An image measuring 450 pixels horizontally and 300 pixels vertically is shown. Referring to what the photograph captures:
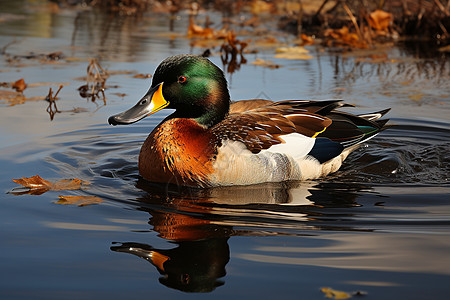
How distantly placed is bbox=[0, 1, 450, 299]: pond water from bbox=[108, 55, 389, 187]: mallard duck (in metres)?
0.13

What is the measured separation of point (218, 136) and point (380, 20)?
742 centimetres

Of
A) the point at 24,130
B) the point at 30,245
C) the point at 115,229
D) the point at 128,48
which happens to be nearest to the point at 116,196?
the point at 115,229

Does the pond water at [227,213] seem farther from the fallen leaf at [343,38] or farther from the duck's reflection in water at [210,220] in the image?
the fallen leaf at [343,38]

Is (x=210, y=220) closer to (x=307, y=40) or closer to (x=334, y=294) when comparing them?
(x=334, y=294)

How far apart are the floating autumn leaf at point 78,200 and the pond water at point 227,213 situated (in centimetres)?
7

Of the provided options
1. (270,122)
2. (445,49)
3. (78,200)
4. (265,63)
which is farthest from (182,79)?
(445,49)

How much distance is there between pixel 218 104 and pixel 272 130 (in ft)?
1.66

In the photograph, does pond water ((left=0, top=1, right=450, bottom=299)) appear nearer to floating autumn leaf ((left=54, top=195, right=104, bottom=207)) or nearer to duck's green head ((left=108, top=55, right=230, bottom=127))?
floating autumn leaf ((left=54, top=195, right=104, bottom=207))

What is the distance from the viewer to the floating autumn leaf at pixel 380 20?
12.2 meters

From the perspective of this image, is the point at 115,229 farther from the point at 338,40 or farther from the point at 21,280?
the point at 338,40

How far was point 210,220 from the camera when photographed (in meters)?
4.73

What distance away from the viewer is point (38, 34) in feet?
40.9

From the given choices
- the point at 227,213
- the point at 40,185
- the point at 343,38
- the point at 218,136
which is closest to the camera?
the point at 227,213

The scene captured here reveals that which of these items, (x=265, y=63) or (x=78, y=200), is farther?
(x=265, y=63)
